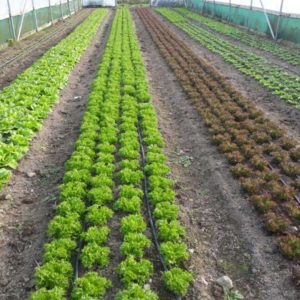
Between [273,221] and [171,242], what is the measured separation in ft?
6.86

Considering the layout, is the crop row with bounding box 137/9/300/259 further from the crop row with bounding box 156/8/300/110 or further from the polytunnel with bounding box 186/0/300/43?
the polytunnel with bounding box 186/0/300/43

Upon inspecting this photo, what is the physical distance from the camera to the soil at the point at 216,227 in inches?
246

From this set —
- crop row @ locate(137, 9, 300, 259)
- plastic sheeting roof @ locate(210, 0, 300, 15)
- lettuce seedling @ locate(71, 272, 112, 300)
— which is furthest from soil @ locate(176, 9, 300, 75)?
lettuce seedling @ locate(71, 272, 112, 300)

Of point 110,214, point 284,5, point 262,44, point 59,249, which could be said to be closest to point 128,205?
point 110,214

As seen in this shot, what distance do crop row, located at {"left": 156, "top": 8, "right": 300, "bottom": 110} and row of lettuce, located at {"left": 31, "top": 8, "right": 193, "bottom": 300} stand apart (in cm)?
608

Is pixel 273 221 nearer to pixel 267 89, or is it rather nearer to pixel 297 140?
pixel 297 140

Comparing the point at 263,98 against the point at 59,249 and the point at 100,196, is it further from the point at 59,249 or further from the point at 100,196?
the point at 59,249

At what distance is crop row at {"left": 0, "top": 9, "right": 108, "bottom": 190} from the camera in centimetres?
992

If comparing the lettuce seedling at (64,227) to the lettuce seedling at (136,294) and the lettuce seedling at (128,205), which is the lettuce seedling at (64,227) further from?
the lettuce seedling at (136,294)

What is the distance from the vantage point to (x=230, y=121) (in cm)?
1222

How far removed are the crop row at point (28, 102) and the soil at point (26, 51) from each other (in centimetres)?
113

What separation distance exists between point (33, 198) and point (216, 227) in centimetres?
424

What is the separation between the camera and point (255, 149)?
34.1ft

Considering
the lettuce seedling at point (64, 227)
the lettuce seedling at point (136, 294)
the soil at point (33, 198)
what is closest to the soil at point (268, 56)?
the soil at point (33, 198)
